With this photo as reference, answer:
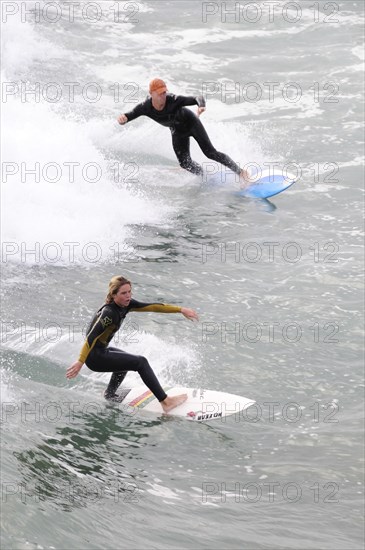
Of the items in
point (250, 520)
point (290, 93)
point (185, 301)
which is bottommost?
point (250, 520)

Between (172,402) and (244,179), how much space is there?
284 inches

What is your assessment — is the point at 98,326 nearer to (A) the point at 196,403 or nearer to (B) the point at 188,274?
(A) the point at 196,403

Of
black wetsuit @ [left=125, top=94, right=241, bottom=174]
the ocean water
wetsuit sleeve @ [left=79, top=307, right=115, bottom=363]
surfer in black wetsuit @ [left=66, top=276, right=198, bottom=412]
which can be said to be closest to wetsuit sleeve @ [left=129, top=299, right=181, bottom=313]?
surfer in black wetsuit @ [left=66, top=276, right=198, bottom=412]

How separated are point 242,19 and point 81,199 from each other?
464 inches

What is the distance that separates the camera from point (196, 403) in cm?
1075

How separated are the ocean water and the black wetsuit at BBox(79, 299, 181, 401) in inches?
19.6

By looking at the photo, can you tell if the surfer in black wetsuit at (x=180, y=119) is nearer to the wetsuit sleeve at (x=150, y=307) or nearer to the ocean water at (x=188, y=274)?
the ocean water at (x=188, y=274)

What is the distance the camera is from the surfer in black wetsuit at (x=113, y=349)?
10.4 metres

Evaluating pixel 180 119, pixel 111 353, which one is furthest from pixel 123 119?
pixel 111 353

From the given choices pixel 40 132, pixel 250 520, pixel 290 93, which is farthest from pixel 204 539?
pixel 290 93

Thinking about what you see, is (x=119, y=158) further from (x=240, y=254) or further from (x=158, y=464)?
(x=158, y=464)

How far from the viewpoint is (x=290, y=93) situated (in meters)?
22.2

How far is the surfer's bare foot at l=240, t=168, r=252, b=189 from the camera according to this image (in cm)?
1716

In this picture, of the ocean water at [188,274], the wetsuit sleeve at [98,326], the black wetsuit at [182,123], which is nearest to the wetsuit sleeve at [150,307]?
the wetsuit sleeve at [98,326]
